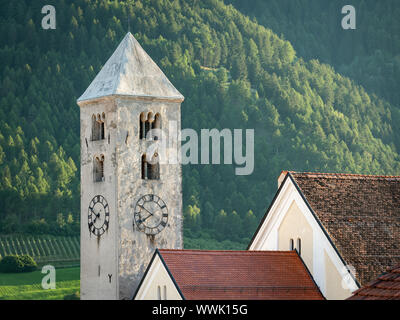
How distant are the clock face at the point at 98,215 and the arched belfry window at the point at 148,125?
11.9 ft

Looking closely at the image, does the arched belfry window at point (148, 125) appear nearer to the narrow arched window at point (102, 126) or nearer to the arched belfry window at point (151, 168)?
the arched belfry window at point (151, 168)

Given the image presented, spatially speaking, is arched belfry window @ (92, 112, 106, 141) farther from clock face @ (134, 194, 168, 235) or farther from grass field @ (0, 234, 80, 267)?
grass field @ (0, 234, 80, 267)

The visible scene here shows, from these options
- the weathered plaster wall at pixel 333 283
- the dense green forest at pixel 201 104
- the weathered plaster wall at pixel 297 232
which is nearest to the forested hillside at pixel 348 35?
the dense green forest at pixel 201 104

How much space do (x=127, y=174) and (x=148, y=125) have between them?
262 centimetres

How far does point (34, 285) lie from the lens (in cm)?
9781

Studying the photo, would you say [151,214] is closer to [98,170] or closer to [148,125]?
[98,170]

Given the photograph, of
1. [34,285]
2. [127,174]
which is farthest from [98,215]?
[34,285]

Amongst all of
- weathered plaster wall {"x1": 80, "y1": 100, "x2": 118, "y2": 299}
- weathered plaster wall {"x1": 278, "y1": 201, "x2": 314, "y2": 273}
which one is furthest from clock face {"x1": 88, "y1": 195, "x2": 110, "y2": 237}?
weathered plaster wall {"x1": 278, "y1": 201, "x2": 314, "y2": 273}

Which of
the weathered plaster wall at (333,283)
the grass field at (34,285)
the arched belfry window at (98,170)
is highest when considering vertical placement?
the arched belfry window at (98,170)

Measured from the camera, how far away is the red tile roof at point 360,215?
3372 cm

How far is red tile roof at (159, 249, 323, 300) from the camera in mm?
32469

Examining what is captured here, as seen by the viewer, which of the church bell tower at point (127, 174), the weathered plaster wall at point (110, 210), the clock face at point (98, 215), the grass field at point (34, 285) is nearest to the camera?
the church bell tower at point (127, 174)

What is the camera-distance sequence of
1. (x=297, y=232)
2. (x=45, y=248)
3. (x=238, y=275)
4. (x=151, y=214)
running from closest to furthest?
(x=238, y=275) < (x=297, y=232) < (x=151, y=214) < (x=45, y=248)
